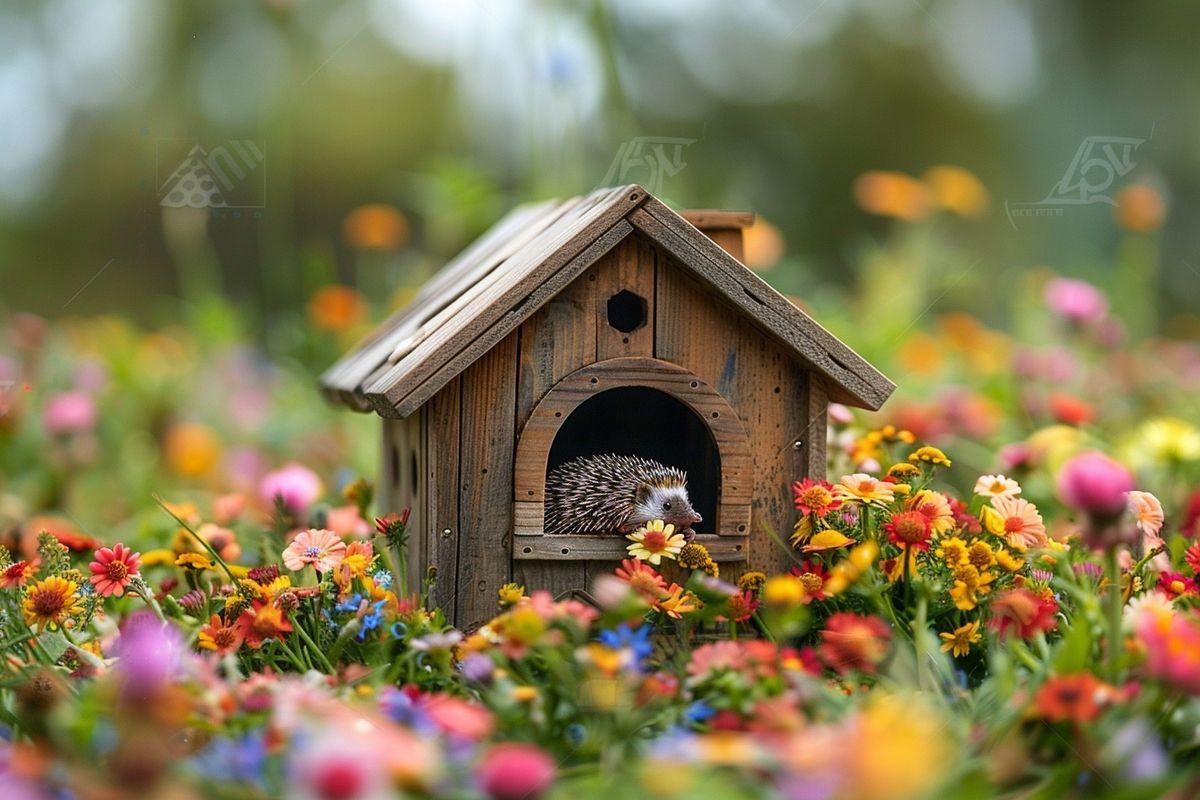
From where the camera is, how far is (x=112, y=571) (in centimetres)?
237

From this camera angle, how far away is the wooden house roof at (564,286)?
2.43 m

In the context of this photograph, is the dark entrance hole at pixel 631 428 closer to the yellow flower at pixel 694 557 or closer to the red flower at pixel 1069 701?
the yellow flower at pixel 694 557

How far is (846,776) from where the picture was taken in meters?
1.30

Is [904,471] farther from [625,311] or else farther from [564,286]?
[564,286]

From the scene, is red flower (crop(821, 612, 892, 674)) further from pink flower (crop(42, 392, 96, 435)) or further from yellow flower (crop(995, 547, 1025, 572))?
pink flower (crop(42, 392, 96, 435))

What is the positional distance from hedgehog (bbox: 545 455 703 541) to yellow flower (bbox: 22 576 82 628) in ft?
3.37

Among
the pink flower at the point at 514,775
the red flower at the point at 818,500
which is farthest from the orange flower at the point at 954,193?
the pink flower at the point at 514,775

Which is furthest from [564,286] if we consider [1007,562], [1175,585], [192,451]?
[192,451]

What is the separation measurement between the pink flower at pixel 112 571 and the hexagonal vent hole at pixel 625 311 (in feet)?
3.84

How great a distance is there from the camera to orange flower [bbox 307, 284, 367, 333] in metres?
5.69

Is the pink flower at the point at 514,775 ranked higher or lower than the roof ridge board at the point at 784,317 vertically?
lower

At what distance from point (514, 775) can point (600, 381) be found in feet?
4.41

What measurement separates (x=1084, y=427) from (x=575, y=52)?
2608mm

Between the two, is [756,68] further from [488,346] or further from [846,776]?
[846,776]
